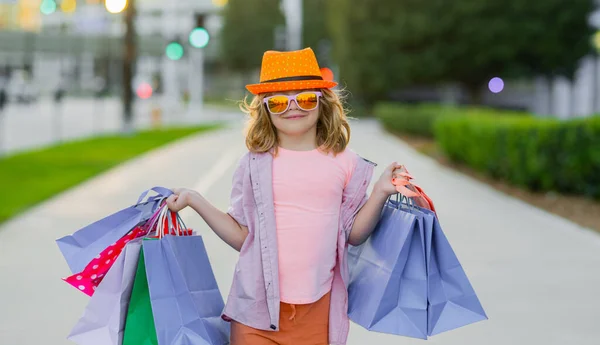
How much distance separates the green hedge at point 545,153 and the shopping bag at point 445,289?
8.71 m

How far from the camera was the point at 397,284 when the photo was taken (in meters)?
3.10

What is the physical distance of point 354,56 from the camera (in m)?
41.2

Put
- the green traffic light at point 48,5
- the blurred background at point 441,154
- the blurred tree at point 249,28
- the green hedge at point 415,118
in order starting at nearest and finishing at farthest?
the blurred background at point 441,154 → the green hedge at point 415,118 → the green traffic light at point 48,5 → the blurred tree at point 249,28

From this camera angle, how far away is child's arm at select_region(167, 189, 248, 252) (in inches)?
125

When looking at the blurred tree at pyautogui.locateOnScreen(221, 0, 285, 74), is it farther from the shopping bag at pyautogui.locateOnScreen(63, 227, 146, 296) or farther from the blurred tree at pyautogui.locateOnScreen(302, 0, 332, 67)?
the shopping bag at pyautogui.locateOnScreen(63, 227, 146, 296)

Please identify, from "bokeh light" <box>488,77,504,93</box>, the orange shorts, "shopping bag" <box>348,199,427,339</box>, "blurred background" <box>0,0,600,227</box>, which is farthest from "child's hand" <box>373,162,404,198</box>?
"bokeh light" <box>488,77,504,93</box>

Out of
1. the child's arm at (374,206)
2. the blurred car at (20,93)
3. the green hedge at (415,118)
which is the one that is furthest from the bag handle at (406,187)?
the blurred car at (20,93)

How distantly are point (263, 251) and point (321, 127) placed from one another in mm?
494

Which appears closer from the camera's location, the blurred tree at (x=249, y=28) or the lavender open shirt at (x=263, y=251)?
the lavender open shirt at (x=263, y=251)

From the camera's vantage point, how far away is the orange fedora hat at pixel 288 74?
3107 mm

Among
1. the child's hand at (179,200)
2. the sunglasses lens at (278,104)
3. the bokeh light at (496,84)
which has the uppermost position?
the bokeh light at (496,84)

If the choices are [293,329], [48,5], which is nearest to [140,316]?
[293,329]

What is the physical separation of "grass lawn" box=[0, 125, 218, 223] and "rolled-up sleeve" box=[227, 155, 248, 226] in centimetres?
762

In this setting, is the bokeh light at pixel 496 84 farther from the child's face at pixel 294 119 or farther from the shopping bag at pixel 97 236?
the shopping bag at pixel 97 236
